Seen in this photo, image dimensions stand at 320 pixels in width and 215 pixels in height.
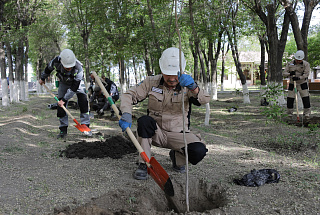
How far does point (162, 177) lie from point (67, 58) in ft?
11.3

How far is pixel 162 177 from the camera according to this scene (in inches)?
116

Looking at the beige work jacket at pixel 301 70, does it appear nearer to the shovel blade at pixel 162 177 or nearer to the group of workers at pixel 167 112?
the group of workers at pixel 167 112

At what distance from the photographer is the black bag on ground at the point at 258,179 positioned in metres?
3.22

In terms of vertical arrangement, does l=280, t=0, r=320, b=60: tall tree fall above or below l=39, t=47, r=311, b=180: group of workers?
above

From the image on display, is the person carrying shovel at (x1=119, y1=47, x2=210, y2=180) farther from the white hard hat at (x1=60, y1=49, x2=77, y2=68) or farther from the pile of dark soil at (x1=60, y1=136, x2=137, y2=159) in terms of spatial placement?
the white hard hat at (x1=60, y1=49, x2=77, y2=68)

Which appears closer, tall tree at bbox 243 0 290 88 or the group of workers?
the group of workers

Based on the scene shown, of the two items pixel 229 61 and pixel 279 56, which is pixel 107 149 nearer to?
pixel 279 56

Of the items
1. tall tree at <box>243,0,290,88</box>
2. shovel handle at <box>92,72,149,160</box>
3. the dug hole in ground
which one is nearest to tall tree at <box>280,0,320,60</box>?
tall tree at <box>243,0,290,88</box>

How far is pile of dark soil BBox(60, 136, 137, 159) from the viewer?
4609mm

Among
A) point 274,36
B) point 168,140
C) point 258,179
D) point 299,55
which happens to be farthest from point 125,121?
point 274,36

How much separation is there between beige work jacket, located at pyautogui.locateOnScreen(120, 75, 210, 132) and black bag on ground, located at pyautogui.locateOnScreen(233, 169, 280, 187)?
976mm

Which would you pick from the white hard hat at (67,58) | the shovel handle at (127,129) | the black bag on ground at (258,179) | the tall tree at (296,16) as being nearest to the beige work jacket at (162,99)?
the shovel handle at (127,129)

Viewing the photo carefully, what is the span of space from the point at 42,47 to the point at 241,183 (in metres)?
29.4

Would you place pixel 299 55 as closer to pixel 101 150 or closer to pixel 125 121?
pixel 101 150
